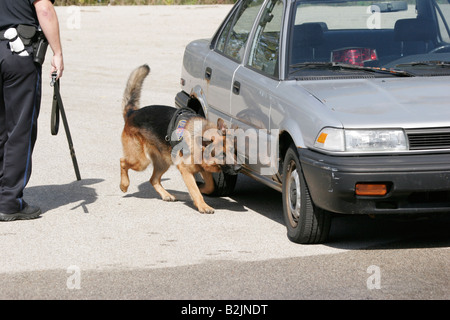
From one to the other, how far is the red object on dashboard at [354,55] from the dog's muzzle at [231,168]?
120 cm

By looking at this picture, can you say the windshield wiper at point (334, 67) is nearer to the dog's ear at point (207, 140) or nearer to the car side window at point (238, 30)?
the car side window at point (238, 30)

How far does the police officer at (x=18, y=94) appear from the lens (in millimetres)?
7656

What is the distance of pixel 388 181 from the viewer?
622 cm

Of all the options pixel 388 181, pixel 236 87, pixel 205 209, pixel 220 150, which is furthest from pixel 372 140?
pixel 205 209

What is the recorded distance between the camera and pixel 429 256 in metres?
6.53

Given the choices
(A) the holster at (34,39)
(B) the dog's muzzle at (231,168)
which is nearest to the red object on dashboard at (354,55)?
(B) the dog's muzzle at (231,168)

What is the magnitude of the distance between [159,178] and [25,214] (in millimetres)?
1554

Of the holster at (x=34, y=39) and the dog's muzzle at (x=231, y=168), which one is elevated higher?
the holster at (x=34, y=39)

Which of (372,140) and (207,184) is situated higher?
(372,140)

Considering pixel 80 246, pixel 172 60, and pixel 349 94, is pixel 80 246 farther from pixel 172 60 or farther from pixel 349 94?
pixel 172 60

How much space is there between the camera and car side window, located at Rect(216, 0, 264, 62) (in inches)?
325

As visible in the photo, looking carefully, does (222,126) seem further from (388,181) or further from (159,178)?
(388,181)

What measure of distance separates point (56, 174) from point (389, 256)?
448 cm
